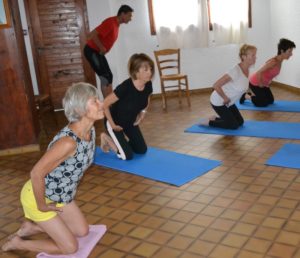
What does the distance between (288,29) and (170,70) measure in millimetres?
1942

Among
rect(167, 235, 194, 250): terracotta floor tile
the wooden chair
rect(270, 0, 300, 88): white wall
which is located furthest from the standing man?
rect(167, 235, 194, 250): terracotta floor tile

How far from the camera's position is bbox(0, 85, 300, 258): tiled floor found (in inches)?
82.1

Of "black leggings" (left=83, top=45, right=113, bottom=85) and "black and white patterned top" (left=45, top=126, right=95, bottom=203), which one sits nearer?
"black and white patterned top" (left=45, top=126, right=95, bottom=203)

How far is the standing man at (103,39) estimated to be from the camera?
15.3 feet

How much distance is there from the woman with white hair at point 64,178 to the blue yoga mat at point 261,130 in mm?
2295

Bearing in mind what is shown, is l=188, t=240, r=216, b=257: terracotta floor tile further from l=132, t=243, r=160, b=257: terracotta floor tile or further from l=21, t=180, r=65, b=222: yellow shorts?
l=21, t=180, r=65, b=222: yellow shorts

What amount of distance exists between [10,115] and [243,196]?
102 inches

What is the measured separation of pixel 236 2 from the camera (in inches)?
236

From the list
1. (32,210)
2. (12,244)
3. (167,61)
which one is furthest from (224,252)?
(167,61)

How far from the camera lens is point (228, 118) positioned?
4.15 m

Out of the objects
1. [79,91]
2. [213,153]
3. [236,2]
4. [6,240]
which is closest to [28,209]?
[6,240]

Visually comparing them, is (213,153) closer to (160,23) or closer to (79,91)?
(79,91)

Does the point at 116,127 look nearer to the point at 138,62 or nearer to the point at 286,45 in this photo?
the point at 138,62

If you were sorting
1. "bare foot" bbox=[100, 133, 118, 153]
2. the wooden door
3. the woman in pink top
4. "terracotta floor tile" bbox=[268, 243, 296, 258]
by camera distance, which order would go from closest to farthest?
"terracotta floor tile" bbox=[268, 243, 296, 258] < "bare foot" bbox=[100, 133, 118, 153] < the woman in pink top < the wooden door
